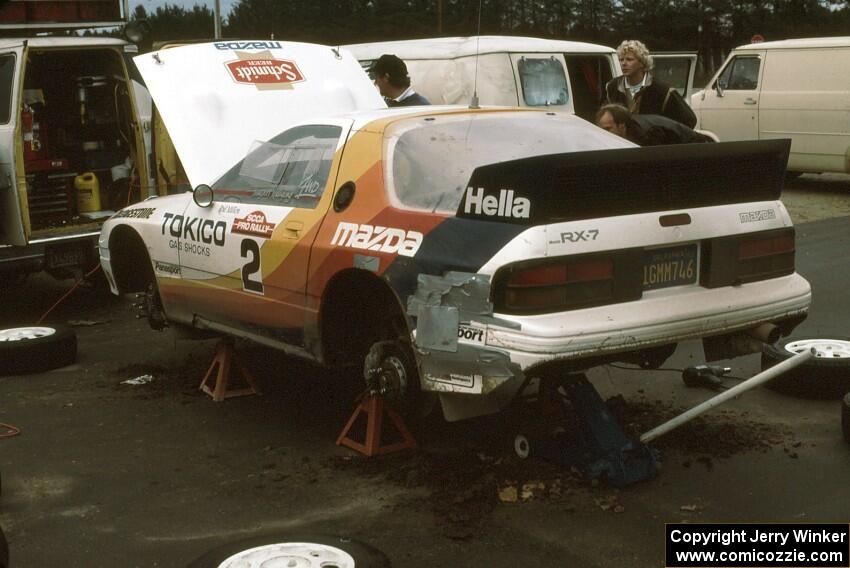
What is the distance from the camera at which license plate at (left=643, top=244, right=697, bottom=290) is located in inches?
184

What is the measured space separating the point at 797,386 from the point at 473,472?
2.12 m

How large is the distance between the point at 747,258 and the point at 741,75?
11936 mm

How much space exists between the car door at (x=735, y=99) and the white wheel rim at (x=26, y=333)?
1120cm

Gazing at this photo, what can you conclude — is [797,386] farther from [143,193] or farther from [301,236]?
[143,193]

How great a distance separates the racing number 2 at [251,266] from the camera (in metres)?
5.73

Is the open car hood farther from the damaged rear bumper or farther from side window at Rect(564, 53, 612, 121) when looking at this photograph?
side window at Rect(564, 53, 612, 121)

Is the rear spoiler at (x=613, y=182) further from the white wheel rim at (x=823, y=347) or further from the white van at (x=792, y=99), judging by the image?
the white van at (x=792, y=99)

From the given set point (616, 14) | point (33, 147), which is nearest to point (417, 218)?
point (33, 147)

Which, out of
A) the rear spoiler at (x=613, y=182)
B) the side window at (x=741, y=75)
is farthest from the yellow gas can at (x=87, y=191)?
the side window at (x=741, y=75)

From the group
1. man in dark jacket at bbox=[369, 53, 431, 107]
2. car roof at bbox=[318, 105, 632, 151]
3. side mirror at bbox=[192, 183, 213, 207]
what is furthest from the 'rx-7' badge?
car roof at bbox=[318, 105, 632, 151]

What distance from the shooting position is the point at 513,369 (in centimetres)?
436

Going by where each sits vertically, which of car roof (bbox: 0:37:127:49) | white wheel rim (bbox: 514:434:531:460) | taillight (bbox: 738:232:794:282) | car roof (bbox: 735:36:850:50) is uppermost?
car roof (bbox: 0:37:127:49)

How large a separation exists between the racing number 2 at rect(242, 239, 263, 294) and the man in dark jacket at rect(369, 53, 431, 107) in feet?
8.33

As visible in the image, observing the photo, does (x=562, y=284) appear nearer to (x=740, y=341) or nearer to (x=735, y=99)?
(x=740, y=341)
